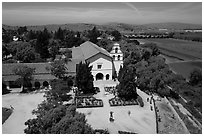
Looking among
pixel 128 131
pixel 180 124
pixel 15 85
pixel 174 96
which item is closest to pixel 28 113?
pixel 15 85

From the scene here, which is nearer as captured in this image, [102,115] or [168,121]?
[168,121]

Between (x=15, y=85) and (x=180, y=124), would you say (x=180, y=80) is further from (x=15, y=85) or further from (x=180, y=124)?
(x=15, y=85)

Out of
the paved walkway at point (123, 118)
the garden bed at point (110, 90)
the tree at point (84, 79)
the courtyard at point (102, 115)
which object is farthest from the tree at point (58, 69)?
the paved walkway at point (123, 118)

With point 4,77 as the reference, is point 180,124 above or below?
below

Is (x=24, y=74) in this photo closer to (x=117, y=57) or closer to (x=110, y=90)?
(x=110, y=90)

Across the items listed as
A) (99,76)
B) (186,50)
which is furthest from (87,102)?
(186,50)

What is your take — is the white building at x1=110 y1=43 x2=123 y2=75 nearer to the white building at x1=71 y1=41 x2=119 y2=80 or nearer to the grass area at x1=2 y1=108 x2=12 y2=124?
the white building at x1=71 y1=41 x2=119 y2=80

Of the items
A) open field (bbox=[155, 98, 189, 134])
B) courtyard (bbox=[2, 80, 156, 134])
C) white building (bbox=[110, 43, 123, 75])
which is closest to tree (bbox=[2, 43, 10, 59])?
courtyard (bbox=[2, 80, 156, 134])
